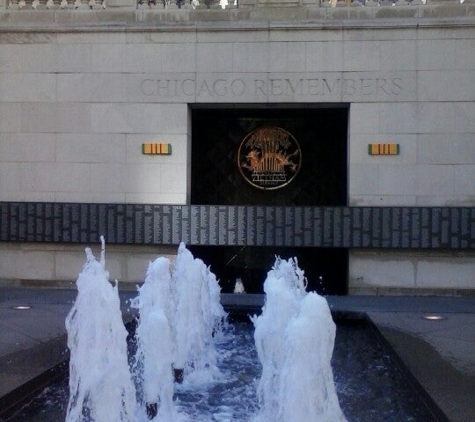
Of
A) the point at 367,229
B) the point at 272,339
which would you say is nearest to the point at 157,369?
the point at 272,339

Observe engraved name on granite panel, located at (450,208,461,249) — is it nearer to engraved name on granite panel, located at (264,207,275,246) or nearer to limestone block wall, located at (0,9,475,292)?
limestone block wall, located at (0,9,475,292)

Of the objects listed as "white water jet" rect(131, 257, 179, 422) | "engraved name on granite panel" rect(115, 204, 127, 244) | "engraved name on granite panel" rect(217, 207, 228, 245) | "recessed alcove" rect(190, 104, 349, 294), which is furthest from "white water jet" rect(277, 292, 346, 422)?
"recessed alcove" rect(190, 104, 349, 294)

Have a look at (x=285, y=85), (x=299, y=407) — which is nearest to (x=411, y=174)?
(x=285, y=85)

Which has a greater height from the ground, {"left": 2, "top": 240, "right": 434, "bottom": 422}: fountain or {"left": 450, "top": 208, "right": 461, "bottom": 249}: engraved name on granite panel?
{"left": 450, "top": 208, "right": 461, "bottom": 249}: engraved name on granite panel

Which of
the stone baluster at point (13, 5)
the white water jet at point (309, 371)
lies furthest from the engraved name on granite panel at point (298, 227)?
the white water jet at point (309, 371)

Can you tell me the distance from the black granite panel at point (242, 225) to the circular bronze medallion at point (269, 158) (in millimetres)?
2379

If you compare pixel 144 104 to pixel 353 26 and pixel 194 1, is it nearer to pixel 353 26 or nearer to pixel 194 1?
pixel 194 1

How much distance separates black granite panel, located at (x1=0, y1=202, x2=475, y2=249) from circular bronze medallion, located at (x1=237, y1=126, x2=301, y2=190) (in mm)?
2379

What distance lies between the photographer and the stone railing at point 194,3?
13.1 metres

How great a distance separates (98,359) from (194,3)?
378 inches

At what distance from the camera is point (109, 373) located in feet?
18.1

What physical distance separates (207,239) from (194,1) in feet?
15.7

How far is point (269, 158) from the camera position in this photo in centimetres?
1526

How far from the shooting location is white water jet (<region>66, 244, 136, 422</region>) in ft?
17.7
